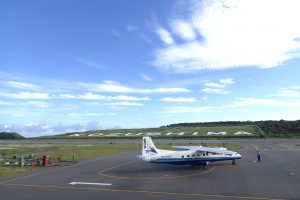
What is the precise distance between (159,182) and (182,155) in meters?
10.9

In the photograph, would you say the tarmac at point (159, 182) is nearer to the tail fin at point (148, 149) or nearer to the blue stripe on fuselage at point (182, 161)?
the blue stripe on fuselage at point (182, 161)

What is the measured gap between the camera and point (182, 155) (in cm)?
4659

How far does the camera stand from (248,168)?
45.3 metres

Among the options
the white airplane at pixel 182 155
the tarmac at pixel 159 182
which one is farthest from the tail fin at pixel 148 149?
the tarmac at pixel 159 182

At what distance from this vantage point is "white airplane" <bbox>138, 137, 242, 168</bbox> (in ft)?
150

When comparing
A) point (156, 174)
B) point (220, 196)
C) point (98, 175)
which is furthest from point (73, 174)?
point (220, 196)

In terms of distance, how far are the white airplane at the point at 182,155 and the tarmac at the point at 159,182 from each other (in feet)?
3.96

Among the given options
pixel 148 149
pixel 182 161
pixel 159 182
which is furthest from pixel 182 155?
pixel 159 182

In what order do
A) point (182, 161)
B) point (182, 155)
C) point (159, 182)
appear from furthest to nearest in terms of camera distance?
point (182, 155) → point (182, 161) → point (159, 182)

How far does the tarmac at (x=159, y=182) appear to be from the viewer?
29953 mm

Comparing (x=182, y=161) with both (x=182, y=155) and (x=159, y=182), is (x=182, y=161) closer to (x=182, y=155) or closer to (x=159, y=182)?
(x=182, y=155)

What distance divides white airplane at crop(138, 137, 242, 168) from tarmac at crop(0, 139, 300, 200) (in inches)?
47.5

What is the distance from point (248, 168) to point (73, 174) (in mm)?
23505

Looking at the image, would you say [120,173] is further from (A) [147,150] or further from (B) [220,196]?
(B) [220,196]
